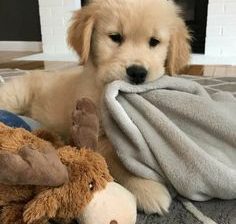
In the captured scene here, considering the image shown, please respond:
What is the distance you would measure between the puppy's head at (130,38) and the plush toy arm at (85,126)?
0.26 metres

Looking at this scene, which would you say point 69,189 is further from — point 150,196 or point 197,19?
point 197,19

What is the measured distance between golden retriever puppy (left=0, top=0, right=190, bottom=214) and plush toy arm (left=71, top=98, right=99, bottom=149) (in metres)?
0.15

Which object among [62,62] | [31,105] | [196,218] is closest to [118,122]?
[196,218]

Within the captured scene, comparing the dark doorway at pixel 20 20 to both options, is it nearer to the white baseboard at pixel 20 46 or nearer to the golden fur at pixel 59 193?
the white baseboard at pixel 20 46

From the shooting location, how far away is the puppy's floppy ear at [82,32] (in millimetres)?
1145

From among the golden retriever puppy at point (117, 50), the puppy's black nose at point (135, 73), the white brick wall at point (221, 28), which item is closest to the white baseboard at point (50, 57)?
the white brick wall at point (221, 28)

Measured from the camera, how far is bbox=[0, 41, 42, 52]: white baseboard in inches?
169

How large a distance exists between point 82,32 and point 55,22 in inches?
113

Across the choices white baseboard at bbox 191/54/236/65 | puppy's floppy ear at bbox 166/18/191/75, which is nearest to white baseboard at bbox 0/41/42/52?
white baseboard at bbox 191/54/236/65

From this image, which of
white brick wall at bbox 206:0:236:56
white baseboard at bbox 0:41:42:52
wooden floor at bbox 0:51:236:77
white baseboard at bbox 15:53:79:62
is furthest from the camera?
white baseboard at bbox 0:41:42:52

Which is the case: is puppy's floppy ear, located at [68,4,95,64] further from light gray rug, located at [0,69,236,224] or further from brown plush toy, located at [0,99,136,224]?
light gray rug, located at [0,69,236,224]

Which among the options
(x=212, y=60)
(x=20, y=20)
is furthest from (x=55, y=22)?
(x=212, y=60)

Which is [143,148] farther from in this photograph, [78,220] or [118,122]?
[78,220]

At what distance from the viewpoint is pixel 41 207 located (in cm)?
66
